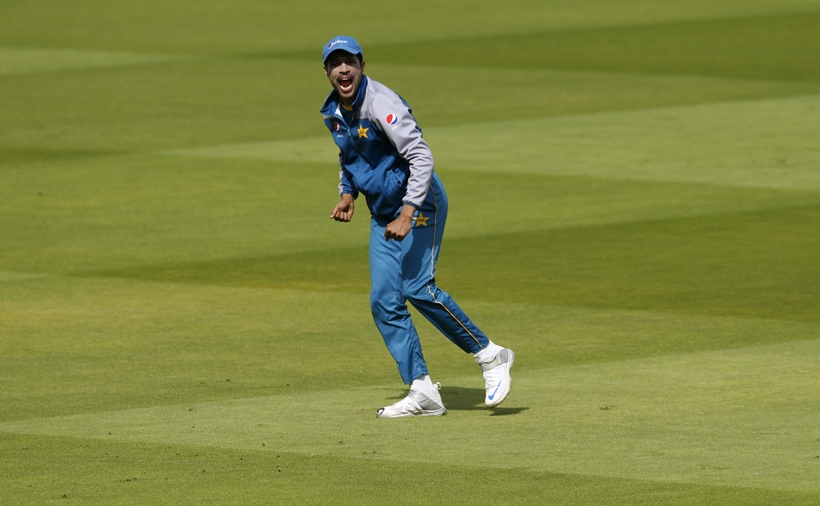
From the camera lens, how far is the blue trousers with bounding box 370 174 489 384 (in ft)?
32.6

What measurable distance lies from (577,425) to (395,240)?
1379mm

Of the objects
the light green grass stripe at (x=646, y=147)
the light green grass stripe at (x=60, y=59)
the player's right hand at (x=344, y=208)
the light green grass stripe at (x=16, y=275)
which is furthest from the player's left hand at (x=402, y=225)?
the light green grass stripe at (x=60, y=59)

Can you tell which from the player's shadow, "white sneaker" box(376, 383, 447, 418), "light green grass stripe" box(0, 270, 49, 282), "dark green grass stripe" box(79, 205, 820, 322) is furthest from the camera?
"light green grass stripe" box(0, 270, 49, 282)

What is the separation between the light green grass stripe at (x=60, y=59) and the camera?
3122cm

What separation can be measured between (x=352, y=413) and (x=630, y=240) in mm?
7116

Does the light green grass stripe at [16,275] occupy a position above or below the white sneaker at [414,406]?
above

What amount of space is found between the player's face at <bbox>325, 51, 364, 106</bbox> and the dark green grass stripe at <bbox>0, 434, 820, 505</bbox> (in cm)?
198

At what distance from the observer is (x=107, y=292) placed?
14391mm

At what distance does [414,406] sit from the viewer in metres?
9.91

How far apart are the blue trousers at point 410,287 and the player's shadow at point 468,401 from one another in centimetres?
42

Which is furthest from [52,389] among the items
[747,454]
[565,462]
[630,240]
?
[630,240]

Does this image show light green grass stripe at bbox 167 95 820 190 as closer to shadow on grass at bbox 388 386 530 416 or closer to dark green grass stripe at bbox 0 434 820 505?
shadow on grass at bbox 388 386 530 416

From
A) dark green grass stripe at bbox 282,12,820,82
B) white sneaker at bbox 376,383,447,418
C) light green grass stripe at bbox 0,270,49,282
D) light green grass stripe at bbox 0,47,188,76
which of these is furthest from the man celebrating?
Answer: light green grass stripe at bbox 0,47,188,76

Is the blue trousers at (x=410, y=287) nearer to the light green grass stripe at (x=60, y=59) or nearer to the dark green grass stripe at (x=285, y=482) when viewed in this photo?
the dark green grass stripe at (x=285, y=482)
